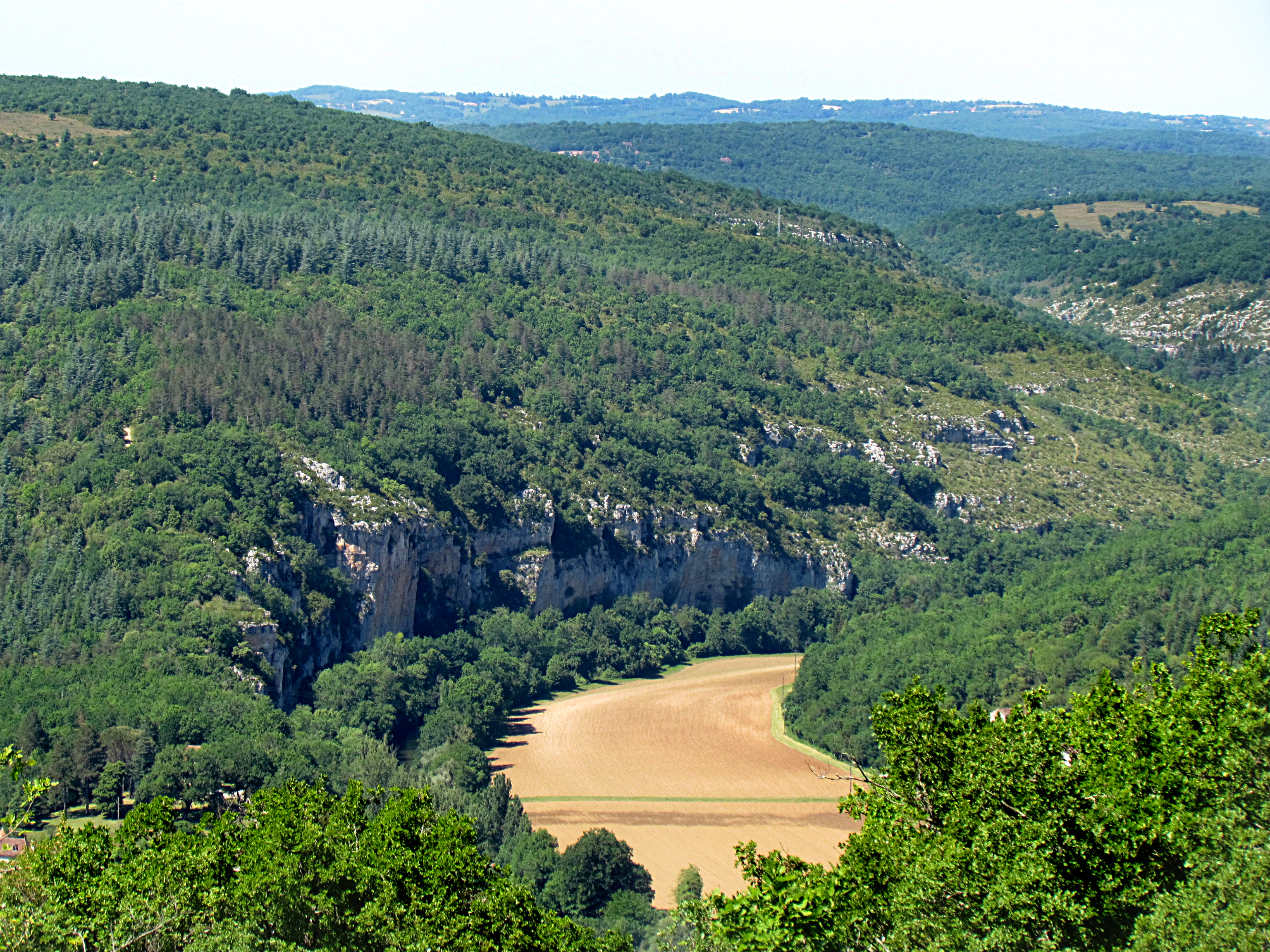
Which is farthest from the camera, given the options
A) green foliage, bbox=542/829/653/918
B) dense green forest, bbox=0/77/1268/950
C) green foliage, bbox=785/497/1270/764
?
green foliage, bbox=785/497/1270/764

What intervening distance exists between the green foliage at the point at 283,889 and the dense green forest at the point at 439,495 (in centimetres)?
19

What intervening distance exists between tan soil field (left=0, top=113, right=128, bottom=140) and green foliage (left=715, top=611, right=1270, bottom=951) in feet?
575

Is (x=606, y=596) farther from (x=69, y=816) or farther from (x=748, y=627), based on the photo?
(x=69, y=816)

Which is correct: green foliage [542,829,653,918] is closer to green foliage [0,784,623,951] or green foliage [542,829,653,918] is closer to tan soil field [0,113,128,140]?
green foliage [0,784,623,951]

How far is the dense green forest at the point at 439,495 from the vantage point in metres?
74.1

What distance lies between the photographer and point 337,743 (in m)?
89.2

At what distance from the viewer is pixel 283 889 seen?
42156 mm

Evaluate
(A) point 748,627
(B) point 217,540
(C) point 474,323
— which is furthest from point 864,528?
(B) point 217,540

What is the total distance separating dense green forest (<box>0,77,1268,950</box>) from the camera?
74062 mm

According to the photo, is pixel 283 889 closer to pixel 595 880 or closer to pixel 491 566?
pixel 595 880

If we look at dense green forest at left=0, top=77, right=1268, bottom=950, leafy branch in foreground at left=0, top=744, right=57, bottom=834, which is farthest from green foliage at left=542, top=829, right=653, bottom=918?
leafy branch in foreground at left=0, top=744, right=57, bottom=834

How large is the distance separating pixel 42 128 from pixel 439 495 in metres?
101

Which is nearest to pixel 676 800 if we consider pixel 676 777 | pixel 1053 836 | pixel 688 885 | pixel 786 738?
pixel 676 777

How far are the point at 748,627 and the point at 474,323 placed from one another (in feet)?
156
